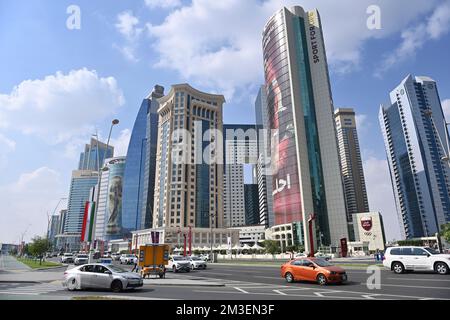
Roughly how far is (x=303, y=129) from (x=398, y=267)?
10044 cm

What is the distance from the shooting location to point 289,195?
4503 inches

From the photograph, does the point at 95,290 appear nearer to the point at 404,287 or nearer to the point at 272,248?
the point at 404,287

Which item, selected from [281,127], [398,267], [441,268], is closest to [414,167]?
[281,127]

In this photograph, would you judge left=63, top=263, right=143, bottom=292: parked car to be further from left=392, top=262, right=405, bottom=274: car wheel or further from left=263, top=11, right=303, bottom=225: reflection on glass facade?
left=263, top=11, right=303, bottom=225: reflection on glass facade

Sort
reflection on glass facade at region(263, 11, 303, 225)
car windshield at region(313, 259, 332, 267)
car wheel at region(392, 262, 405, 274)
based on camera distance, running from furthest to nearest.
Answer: reflection on glass facade at region(263, 11, 303, 225) → car wheel at region(392, 262, 405, 274) → car windshield at region(313, 259, 332, 267)

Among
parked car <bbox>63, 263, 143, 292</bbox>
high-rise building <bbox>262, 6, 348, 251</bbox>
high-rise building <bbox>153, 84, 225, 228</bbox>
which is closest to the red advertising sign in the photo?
high-rise building <bbox>262, 6, 348, 251</bbox>

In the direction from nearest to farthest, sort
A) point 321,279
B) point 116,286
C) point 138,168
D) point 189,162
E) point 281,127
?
point 116,286 → point 321,279 → point 281,127 → point 189,162 → point 138,168

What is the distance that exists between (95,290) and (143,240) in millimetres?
132090

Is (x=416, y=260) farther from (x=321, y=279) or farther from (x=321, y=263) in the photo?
(x=321, y=279)

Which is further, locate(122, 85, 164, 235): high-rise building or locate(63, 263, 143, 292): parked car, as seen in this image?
locate(122, 85, 164, 235): high-rise building

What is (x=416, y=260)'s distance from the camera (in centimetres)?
2006

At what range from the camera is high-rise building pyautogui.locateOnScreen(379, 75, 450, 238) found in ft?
491

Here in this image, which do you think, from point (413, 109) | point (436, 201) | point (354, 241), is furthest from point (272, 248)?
point (436, 201)

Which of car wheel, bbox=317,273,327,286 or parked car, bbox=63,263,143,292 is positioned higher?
parked car, bbox=63,263,143,292
